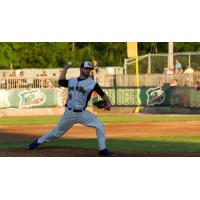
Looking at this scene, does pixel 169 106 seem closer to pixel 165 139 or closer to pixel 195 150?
pixel 165 139

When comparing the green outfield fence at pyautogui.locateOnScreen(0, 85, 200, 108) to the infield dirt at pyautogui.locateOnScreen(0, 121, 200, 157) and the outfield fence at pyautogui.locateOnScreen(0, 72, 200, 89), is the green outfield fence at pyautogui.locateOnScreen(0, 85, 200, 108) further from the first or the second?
the infield dirt at pyautogui.locateOnScreen(0, 121, 200, 157)

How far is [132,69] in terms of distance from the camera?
4275 cm

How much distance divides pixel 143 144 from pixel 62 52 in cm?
3885

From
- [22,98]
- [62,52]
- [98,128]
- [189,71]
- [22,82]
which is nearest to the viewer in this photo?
[98,128]

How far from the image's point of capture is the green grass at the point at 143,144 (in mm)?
16078

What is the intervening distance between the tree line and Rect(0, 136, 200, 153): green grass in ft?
113

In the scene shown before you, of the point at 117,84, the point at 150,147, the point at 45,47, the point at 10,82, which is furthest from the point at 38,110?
the point at 150,147

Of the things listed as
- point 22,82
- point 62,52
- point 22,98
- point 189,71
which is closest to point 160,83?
point 189,71

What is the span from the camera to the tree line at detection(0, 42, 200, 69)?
54062mm

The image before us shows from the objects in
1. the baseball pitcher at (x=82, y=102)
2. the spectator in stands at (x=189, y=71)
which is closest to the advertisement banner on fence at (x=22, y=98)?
the spectator in stands at (x=189, y=71)

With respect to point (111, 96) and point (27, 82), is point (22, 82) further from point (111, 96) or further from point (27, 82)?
point (111, 96)

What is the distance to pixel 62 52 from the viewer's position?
56.0 m

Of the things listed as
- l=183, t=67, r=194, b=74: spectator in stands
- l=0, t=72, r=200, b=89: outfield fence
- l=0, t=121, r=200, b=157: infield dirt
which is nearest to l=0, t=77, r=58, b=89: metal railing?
l=0, t=72, r=200, b=89: outfield fence

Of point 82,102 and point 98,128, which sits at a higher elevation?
point 82,102
